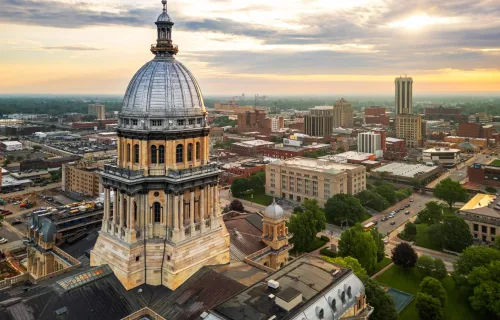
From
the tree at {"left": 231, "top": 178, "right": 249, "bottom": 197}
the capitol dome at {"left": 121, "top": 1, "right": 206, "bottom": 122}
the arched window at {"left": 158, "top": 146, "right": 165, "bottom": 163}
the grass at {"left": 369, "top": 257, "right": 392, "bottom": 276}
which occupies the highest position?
the capitol dome at {"left": 121, "top": 1, "right": 206, "bottom": 122}

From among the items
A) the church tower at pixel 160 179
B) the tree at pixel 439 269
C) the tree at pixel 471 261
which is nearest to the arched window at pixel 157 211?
the church tower at pixel 160 179

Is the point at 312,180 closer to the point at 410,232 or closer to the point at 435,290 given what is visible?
the point at 410,232

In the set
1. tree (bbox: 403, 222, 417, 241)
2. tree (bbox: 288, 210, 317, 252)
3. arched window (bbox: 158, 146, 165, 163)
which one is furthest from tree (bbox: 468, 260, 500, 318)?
arched window (bbox: 158, 146, 165, 163)

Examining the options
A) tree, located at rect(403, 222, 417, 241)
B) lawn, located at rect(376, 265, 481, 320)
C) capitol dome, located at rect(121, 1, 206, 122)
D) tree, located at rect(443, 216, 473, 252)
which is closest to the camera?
capitol dome, located at rect(121, 1, 206, 122)

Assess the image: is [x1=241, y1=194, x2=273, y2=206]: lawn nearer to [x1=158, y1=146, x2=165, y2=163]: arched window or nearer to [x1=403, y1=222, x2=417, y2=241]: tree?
[x1=403, y1=222, x2=417, y2=241]: tree

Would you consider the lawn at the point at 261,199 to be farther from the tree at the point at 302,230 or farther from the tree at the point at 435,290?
the tree at the point at 435,290

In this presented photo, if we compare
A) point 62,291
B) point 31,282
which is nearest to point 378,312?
point 62,291
